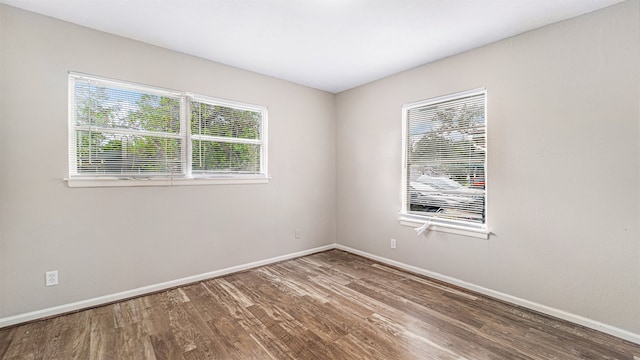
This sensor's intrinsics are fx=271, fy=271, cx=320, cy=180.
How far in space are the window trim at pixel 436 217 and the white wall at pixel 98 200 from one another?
166 centimetres

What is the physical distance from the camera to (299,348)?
1970 mm

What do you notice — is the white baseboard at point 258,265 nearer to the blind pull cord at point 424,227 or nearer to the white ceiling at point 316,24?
the blind pull cord at point 424,227

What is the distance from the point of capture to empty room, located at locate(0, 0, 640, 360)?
211 cm

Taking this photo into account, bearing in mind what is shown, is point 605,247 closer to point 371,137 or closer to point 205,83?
point 371,137

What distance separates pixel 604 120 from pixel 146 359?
12.7 ft

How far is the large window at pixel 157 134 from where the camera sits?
255 centimetres

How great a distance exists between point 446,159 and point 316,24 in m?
2.07

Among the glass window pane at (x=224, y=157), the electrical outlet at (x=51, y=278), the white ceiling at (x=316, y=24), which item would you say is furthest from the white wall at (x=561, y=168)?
the electrical outlet at (x=51, y=278)

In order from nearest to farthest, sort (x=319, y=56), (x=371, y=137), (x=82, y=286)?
(x=82, y=286)
(x=319, y=56)
(x=371, y=137)

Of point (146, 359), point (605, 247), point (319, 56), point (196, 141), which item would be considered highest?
point (319, 56)

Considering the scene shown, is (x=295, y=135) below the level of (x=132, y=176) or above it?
above


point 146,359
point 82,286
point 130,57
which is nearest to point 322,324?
point 146,359

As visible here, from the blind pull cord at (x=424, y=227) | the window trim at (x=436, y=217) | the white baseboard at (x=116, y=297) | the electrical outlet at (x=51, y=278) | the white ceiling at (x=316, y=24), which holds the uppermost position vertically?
the white ceiling at (x=316, y=24)

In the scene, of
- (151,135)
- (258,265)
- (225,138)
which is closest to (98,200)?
(151,135)
